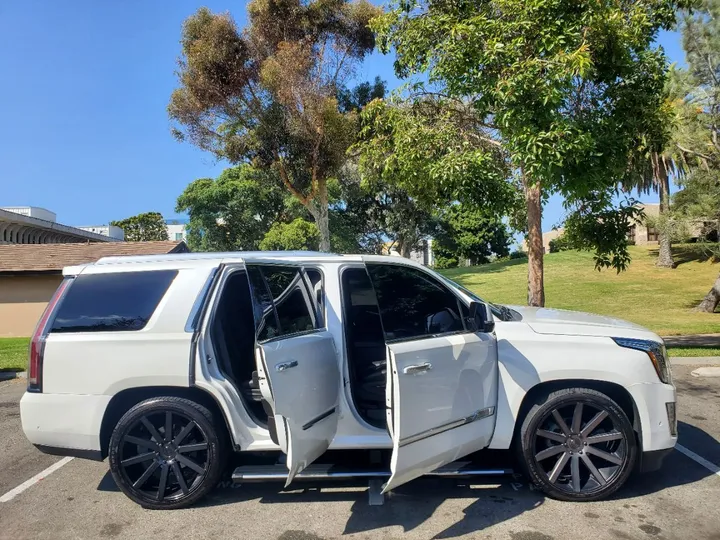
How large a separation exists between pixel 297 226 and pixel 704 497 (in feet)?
→ 74.3

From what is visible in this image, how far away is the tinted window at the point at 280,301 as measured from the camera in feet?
12.5

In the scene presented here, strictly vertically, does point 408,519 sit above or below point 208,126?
below

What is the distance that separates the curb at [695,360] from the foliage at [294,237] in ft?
56.7

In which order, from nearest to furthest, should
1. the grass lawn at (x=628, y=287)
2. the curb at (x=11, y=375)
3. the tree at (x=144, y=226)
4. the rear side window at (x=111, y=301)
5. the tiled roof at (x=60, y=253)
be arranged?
the rear side window at (x=111, y=301)
the curb at (x=11, y=375)
the grass lawn at (x=628, y=287)
the tiled roof at (x=60, y=253)
the tree at (x=144, y=226)

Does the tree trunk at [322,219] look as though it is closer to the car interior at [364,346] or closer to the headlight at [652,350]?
the car interior at [364,346]

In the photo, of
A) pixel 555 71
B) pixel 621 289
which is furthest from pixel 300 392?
pixel 621 289

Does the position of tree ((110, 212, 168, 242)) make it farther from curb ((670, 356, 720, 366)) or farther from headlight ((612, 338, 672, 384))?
headlight ((612, 338, 672, 384))

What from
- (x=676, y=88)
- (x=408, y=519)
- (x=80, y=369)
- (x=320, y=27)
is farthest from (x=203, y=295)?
(x=320, y=27)

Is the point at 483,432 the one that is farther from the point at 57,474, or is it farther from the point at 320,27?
the point at 320,27

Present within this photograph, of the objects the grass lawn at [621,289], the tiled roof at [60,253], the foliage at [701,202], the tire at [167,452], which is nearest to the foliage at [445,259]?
the grass lawn at [621,289]

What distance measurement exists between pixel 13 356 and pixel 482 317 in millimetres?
14072

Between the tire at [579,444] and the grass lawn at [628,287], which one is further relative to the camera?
the grass lawn at [628,287]

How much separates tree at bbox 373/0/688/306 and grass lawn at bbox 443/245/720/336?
10378mm

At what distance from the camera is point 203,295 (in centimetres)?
418
